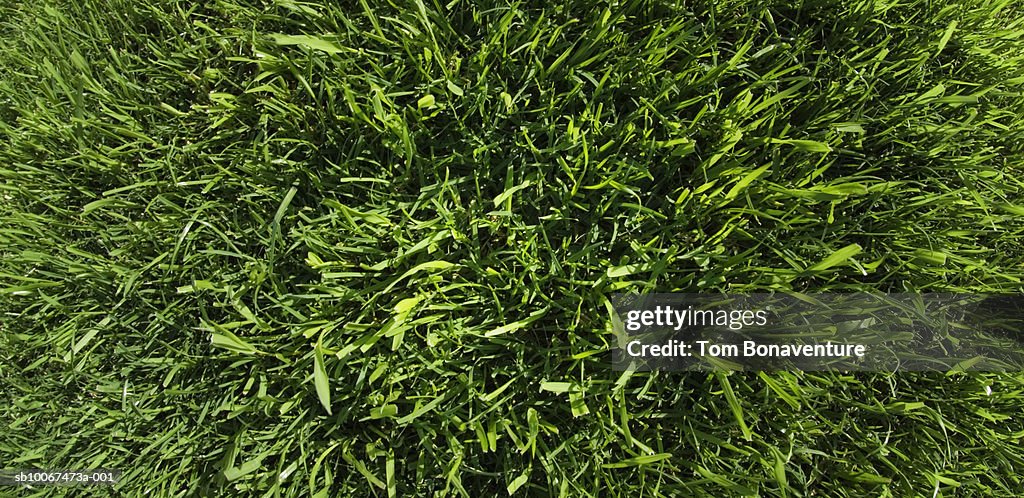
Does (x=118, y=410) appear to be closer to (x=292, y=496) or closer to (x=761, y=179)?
(x=292, y=496)

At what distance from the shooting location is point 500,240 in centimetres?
137

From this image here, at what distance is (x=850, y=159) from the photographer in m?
1.41

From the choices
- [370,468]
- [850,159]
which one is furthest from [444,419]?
[850,159]

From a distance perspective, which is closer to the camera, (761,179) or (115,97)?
(761,179)

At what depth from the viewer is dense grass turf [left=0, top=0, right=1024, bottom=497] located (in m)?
1.29

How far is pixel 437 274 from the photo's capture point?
1.30 m

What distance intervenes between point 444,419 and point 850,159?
4.04 ft

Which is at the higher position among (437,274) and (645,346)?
(437,274)

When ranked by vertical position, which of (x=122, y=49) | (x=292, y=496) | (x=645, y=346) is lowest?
(x=292, y=496)

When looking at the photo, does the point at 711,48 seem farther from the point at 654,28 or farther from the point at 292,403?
the point at 292,403

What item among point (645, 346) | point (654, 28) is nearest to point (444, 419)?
point (645, 346)

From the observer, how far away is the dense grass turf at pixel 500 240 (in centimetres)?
129

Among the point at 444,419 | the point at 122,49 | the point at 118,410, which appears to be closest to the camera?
the point at 444,419

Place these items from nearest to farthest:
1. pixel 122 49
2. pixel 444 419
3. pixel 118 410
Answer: pixel 444 419 < pixel 118 410 < pixel 122 49
